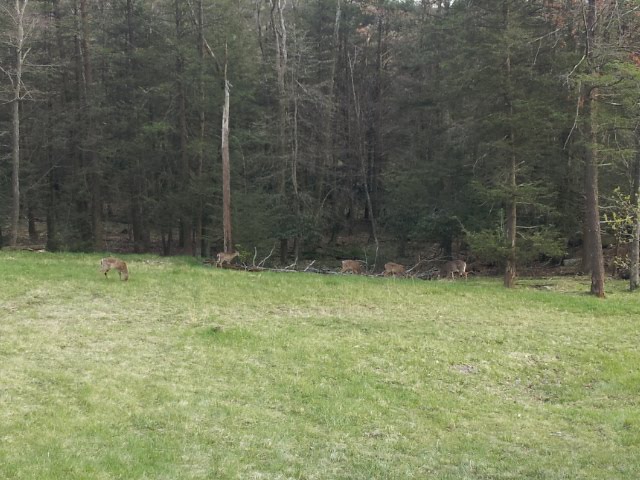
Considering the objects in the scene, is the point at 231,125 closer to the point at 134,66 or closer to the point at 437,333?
the point at 134,66

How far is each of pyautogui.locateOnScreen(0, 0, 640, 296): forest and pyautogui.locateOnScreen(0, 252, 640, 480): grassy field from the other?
7259 mm

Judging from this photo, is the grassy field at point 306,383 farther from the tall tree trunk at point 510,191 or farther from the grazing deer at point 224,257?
the grazing deer at point 224,257

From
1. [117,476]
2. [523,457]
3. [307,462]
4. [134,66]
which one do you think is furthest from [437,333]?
[134,66]

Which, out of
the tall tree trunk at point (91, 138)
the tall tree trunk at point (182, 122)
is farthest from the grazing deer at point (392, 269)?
the tall tree trunk at point (91, 138)

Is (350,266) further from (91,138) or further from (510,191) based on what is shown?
Answer: (91,138)

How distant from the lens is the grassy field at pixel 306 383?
6.30 m

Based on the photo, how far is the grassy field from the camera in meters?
6.30

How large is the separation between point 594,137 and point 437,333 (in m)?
8.69

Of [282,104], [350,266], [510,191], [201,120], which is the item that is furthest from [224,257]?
[282,104]

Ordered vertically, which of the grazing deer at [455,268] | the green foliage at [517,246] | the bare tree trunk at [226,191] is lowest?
the grazing deer at [455,268]

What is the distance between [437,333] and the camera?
12312 millimetres

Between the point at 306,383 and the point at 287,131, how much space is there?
22426 millimetres

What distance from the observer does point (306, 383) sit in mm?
9031

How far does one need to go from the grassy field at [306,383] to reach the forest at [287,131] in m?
7.26
